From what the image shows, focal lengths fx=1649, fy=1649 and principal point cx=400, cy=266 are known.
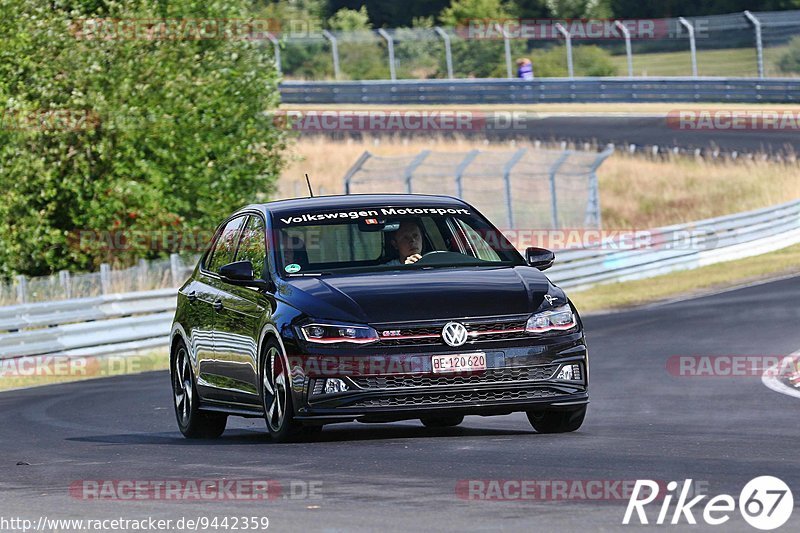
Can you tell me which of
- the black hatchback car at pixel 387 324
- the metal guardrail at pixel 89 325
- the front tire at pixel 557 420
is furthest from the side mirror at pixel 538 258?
the metal guardrail at pixel 89 325

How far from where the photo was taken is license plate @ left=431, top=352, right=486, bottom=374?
31.1 feet

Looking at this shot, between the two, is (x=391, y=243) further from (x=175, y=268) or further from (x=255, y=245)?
(x=175, y=268)

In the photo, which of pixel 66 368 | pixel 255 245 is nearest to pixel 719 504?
pixel 255 245

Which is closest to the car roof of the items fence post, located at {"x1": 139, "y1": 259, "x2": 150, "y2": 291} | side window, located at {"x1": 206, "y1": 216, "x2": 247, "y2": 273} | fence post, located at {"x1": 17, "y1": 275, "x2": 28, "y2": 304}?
side window, located at {"x1": 206, "y1": 216, "x2": 247, "y2": 273}

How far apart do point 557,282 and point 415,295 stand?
768 inches

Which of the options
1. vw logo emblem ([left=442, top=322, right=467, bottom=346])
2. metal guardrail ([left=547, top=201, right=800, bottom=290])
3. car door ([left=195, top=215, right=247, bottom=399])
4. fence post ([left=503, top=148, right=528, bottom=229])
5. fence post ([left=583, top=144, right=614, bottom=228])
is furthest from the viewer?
fence post ([left=583, top=144, right=614, bottom=228])

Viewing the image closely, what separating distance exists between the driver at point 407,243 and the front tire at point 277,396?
1.11 m

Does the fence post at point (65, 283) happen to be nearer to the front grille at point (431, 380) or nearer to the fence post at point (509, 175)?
the fence post at point (509, 175)

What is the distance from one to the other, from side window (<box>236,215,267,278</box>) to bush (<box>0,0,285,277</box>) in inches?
618

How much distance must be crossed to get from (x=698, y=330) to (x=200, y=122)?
10.7 metres

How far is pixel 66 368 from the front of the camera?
71.8 feet

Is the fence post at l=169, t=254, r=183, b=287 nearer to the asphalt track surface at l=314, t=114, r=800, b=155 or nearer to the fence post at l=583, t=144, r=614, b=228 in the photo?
the fence post at l=583, t=144, r=614, b=228

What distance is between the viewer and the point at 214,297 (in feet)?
37.0

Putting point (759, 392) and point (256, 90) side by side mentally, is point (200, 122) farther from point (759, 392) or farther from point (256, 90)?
point (759, 392)
